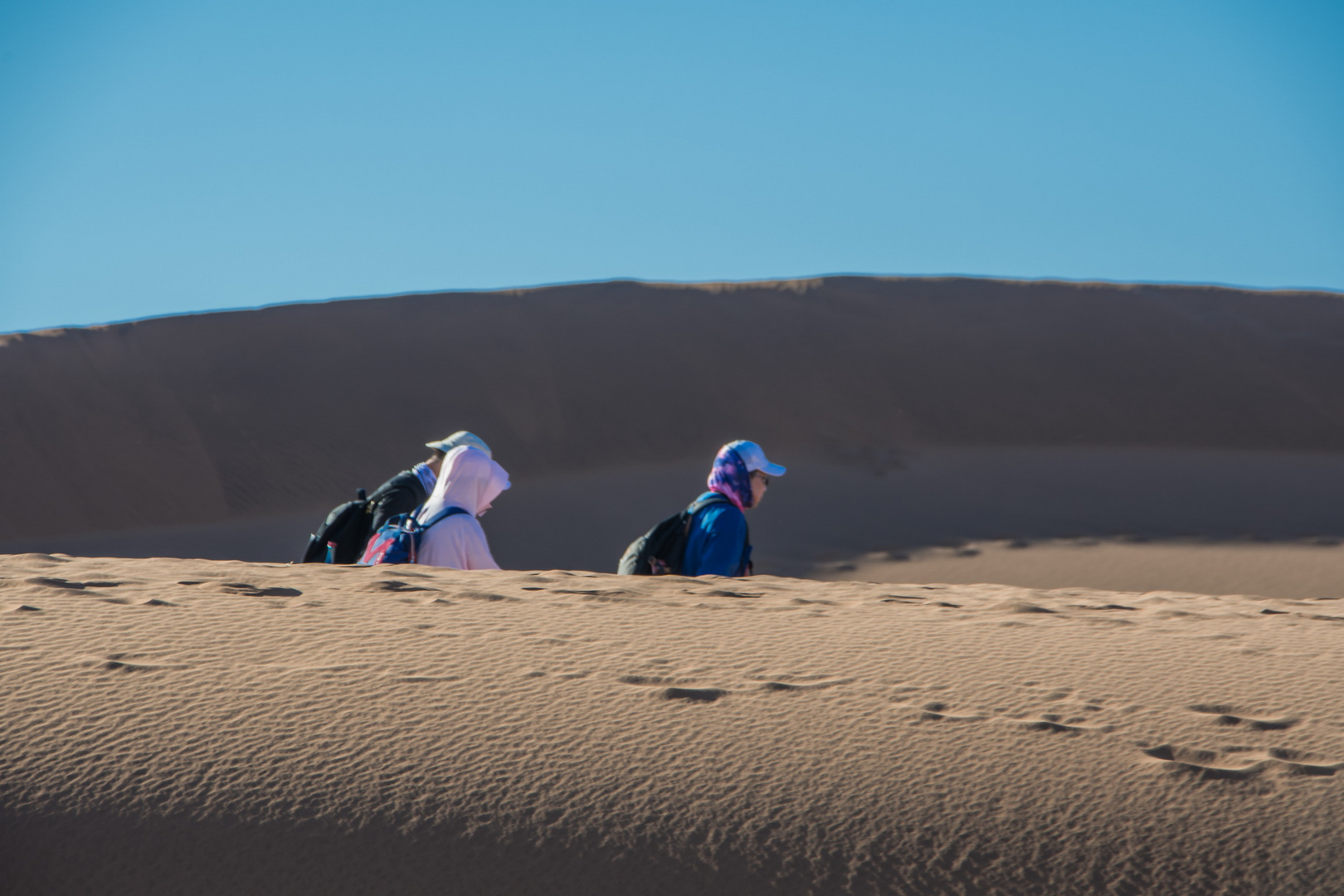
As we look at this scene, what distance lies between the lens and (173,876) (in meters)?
1.89

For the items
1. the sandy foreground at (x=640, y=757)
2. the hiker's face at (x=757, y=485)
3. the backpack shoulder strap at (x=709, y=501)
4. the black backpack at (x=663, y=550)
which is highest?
the hiker's face at (x=757, y=485)

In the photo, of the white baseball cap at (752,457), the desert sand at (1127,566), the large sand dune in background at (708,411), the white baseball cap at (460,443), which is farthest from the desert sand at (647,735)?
the large sand dune in background at (708,411)

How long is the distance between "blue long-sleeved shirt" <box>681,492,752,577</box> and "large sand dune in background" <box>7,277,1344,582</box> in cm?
1014

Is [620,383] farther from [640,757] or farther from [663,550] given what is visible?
[640,757]

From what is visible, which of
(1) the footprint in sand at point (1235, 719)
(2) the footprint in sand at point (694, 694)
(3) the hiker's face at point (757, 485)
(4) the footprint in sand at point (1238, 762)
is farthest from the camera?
(3) the hiker's face at point (757, 485)

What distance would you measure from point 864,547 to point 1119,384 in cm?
1194

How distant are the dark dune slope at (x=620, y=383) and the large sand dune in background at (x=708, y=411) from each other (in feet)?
0.24

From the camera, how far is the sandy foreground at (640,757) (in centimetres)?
192

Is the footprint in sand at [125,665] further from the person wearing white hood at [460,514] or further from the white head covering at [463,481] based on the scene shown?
the white head covering at [463,481]

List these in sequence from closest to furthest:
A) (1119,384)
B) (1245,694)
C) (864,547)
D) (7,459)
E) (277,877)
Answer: (277,877), (1245,694), (864,547), (7,459), (1119,384)

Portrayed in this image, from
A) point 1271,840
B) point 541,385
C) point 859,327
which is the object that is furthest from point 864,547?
point 1271,840

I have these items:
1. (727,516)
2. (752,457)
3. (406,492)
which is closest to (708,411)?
(406,492)

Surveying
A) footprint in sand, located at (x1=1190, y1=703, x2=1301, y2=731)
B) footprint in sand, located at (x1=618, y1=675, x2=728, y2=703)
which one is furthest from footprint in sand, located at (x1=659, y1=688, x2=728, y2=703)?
footprint in sand, located at (x1=1190, y1=703, x2=1301, y2=731)

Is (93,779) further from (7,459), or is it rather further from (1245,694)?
(7,459)
